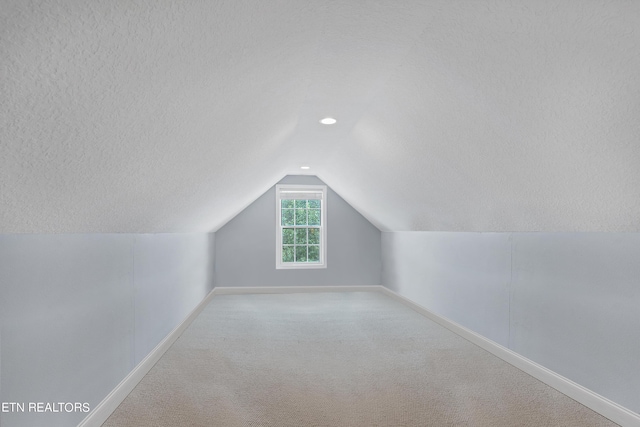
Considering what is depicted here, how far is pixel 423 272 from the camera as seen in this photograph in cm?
558

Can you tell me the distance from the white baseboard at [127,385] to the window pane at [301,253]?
10.5 ft

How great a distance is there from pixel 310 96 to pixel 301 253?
484 cm

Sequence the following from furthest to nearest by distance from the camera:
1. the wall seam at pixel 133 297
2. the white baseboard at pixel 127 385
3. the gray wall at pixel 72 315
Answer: the wall seam at pixel 133 297
the white baseboard at pixel 127 385
the gray wall at pixel 72 315

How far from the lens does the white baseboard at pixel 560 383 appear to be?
2.44m

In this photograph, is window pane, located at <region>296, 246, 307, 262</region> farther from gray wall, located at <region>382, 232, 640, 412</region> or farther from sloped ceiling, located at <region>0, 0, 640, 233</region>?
sloped ceiling, located at <region>0, 0, 640, 233</region>

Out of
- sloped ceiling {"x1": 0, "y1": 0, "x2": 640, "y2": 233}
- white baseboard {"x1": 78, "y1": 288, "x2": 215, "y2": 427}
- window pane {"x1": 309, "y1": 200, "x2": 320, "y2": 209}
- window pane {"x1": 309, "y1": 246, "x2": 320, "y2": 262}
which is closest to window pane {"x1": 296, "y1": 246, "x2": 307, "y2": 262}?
window pane {"x1": 309, "y1": 246, "x2": 320, "y2": 262}

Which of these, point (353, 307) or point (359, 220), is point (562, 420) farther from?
point (359, 220)

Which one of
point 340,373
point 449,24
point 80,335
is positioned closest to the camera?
point 449,24

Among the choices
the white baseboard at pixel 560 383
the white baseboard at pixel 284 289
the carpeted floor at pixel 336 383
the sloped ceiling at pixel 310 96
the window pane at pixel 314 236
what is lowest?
the white baseboard at pixel 284 289

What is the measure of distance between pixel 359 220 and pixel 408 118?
15.6 feet

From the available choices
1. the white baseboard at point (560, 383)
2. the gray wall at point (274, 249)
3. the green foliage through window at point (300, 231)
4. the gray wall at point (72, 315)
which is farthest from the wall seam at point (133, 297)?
the green foliage through window at point (300, 231)

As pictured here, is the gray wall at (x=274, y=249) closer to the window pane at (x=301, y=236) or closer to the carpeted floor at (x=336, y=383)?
the window pane at (x=301, y=236)

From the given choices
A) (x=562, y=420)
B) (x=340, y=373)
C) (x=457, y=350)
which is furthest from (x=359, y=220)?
(x=562, y=420)

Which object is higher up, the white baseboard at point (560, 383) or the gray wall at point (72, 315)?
the gray wall at point (72, 315)
